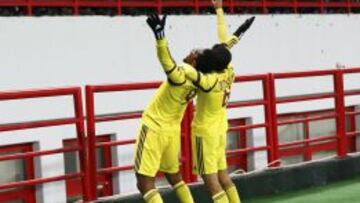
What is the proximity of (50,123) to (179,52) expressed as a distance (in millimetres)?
4396

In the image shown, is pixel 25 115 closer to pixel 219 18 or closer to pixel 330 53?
pixel 219 18

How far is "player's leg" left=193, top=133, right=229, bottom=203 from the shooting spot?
7.26m

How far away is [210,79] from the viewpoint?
23.2 feet

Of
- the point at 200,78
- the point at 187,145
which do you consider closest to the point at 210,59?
the point at 200,78

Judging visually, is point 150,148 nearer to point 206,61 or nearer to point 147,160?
point 147,160

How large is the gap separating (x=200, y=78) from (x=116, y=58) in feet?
13.7

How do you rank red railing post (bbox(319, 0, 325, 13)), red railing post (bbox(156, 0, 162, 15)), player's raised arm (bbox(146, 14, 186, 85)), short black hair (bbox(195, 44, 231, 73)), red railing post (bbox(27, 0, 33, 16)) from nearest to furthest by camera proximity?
player's raised arm (bbox(146, 14, 186, 85)) → short black hair (bbox(195, 44, 231, 73)) → red railing post (bbox(27, 0, 33, 16)) → red railing post (bbox(156, 0, 162, 15)) → red railing post (bbox(319, 0, 325, 13))

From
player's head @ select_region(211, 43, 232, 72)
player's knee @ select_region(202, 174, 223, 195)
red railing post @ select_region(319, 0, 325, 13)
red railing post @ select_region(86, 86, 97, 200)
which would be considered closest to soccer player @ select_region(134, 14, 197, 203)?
player's head @ select_region(211, 43, 232, 72)

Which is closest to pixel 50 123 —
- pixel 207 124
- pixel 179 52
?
pixel 207 124

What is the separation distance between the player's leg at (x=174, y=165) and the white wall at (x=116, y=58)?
296 centimetres

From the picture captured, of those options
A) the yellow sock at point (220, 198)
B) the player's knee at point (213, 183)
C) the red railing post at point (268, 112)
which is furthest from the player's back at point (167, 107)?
the red railing post at point (268, 112)

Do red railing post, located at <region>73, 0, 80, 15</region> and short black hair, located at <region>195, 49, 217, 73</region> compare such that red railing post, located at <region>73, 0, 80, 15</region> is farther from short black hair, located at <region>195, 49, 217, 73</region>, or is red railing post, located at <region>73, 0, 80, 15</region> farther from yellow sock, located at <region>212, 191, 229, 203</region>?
yellow sock, located at <region>212, 191, 229, 203</region>

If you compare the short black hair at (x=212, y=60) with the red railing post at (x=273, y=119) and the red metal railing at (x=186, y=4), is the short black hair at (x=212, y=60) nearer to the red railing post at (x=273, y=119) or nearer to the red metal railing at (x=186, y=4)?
the red railing post at (x=273, y=119)

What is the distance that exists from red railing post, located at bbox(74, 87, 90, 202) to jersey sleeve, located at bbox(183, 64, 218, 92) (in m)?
1.43
